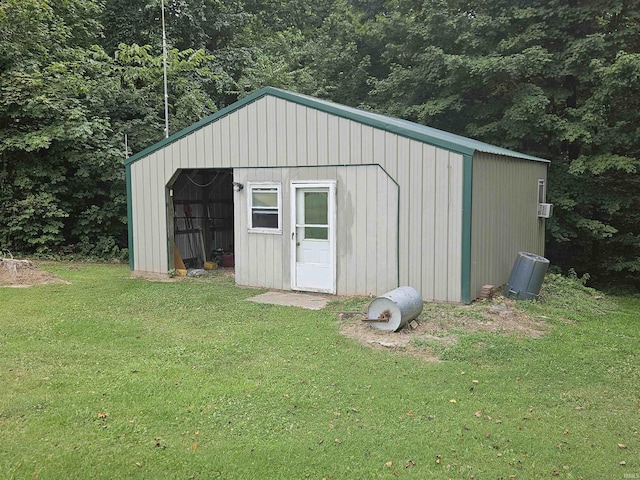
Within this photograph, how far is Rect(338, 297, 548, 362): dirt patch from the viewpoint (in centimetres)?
583

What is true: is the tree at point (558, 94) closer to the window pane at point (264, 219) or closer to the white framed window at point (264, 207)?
the white framed window at point (264, 207)

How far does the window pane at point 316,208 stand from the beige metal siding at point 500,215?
90.8 inches

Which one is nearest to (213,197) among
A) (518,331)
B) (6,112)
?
(6,112)

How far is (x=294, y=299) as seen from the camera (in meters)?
8.29

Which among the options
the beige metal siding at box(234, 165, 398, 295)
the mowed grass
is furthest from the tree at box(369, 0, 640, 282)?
the mowed grass

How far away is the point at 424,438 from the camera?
12.3 feet

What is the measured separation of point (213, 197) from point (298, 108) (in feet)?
15.1

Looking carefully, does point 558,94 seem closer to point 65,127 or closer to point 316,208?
point 316,208

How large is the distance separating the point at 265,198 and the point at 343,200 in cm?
148

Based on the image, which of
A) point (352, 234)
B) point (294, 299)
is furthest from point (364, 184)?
point (294, 299)

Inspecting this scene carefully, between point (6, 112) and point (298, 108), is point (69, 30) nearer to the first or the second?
point (6, 112)

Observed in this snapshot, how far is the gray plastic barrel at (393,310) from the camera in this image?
20.3 ft

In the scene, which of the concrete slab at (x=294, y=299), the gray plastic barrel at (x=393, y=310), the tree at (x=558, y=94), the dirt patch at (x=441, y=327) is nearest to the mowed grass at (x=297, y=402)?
the dirt patch at (x=441, y=327)

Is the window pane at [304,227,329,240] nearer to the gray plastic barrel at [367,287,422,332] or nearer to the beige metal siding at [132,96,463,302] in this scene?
the beige metal siding at [132,96,463,302]
